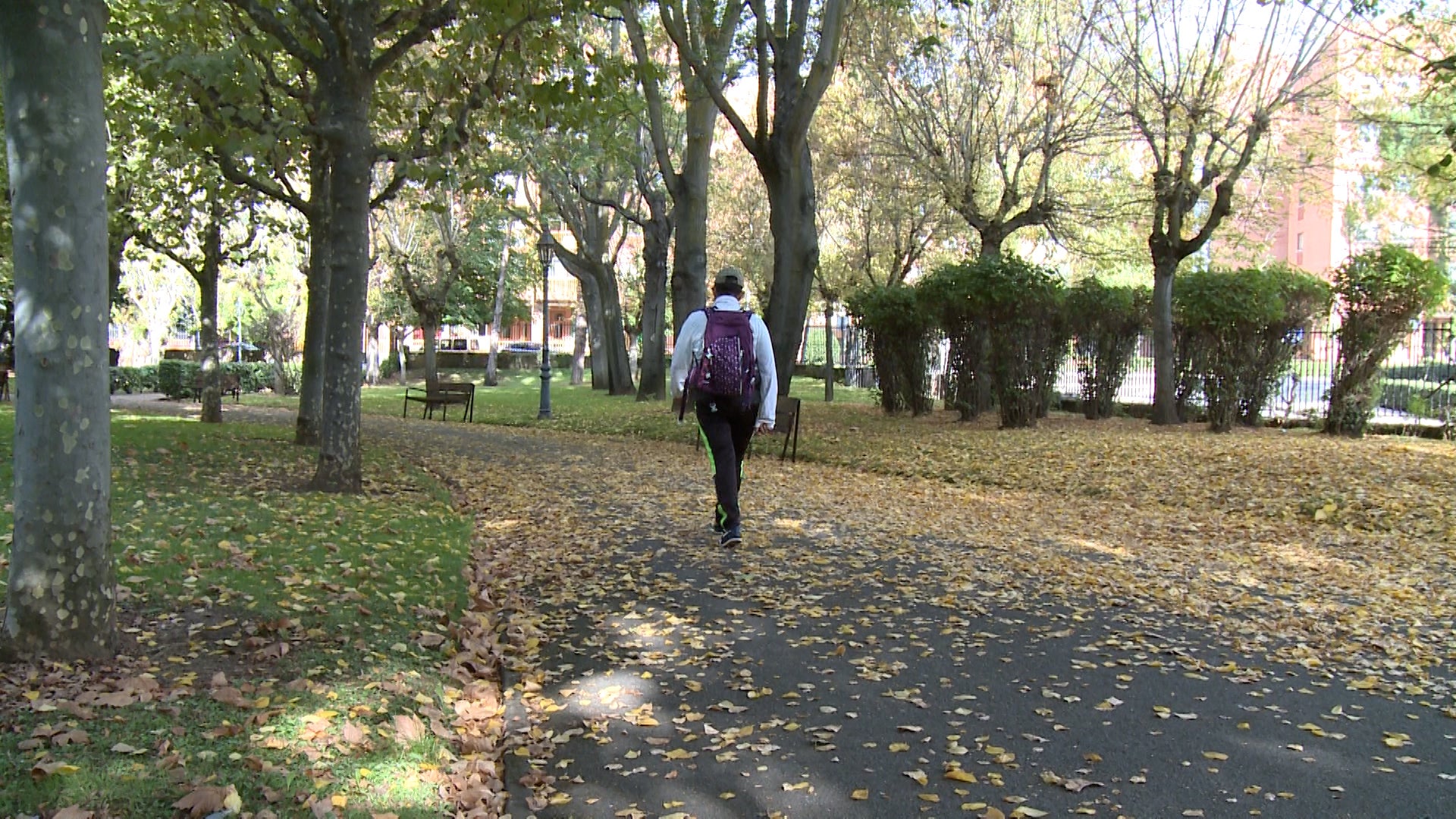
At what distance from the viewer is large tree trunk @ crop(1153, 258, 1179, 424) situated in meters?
16.3

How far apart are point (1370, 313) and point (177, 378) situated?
99.1 ft

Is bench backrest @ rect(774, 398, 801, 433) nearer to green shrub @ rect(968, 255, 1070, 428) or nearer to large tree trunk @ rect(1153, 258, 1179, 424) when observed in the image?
green shrub @ rect(968, 255, 1070, 428)

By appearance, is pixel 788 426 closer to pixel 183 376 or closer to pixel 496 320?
pixel 183 376

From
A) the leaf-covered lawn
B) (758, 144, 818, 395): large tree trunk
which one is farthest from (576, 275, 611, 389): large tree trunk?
the leaf-covered lawn

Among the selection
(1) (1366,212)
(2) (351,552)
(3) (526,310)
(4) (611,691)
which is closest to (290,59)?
(2) (351,552)

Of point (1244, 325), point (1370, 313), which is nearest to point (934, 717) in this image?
point (1370, 313)

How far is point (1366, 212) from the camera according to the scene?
106 feet

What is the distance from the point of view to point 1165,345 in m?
16.3

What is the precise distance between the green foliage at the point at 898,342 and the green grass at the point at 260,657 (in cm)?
1139

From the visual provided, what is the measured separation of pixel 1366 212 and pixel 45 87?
36.8 metres

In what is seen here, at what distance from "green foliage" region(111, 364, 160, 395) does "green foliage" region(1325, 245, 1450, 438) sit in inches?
1238

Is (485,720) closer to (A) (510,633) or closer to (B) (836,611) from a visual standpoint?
(A) (510,633)

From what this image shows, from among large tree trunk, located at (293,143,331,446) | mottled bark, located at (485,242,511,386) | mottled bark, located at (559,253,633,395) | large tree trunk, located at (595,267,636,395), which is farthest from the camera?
mottled bark, located at (485,242,511,386)

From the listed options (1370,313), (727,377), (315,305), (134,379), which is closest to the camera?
(727,377)
